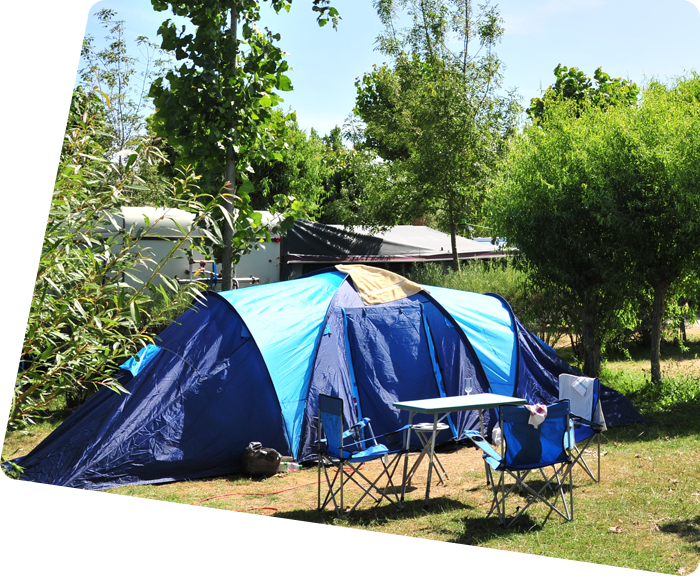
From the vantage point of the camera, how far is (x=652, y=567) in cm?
422

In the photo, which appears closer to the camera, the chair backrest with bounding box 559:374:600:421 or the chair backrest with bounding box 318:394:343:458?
the chair backrest with bounding box 318:394:343:458

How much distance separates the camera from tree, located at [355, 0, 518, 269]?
13555mm

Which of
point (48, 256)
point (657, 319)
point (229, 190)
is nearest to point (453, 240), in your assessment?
point (657, 319)

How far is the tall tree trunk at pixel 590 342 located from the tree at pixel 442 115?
4884 mm

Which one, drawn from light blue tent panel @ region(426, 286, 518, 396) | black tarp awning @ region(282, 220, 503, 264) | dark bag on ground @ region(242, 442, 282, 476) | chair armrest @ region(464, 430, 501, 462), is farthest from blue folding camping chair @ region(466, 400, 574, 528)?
black tarp awning @ region(282, 220, 503, 264)

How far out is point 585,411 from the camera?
252 inches

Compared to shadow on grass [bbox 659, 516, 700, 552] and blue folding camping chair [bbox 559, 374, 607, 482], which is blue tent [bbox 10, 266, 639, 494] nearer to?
blue folding camping chair [bbox 559, 374, 607, 482]

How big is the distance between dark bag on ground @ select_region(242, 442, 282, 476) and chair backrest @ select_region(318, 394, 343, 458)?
103 cm

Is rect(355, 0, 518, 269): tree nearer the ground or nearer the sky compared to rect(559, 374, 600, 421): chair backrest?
nearer the sky

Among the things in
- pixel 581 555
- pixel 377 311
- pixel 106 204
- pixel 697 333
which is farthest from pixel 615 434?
pixel 697 333

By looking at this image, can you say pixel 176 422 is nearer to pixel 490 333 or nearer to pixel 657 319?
pixel 490 333

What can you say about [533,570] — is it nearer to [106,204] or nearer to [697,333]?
[106,204]

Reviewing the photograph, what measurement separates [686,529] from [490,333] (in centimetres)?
357

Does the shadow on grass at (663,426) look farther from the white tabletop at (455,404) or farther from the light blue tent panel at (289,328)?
the light blue tent panel at (289,328)
